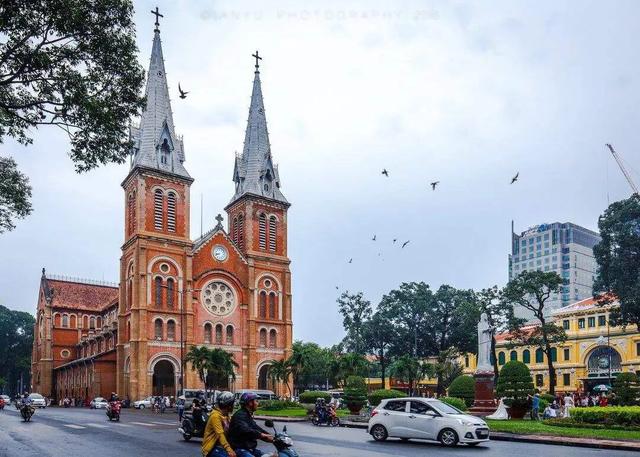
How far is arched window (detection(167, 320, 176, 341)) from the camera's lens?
2403 inches

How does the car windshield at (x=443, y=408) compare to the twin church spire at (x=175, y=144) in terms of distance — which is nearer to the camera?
the car windshield at (x=443, y=408)

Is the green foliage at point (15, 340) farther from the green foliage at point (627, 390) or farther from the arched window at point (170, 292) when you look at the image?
the green foliage at point (627, 390)

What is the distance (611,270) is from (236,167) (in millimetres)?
39937

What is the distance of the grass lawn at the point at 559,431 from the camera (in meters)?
20.8

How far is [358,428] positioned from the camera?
29.3 m

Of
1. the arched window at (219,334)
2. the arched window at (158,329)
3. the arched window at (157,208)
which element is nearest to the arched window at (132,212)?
the arched window at (157,208)

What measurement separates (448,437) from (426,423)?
33.3 inches

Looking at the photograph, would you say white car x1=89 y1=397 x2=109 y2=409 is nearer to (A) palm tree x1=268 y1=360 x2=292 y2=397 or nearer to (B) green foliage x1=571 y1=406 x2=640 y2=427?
(A) palm tree x1=268 y1=360 x2=292 y2=397

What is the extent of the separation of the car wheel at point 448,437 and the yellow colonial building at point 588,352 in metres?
44.8

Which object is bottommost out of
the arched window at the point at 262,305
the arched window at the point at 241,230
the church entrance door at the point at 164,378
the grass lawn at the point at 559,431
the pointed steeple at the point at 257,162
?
the church entrance door at the point at 164,378

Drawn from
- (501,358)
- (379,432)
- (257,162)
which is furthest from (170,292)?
(379,432)

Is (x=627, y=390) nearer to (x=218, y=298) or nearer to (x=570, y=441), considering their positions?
(x=570, y=441)

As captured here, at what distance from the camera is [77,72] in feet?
54.7

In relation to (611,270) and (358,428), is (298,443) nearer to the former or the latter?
(358,428)
